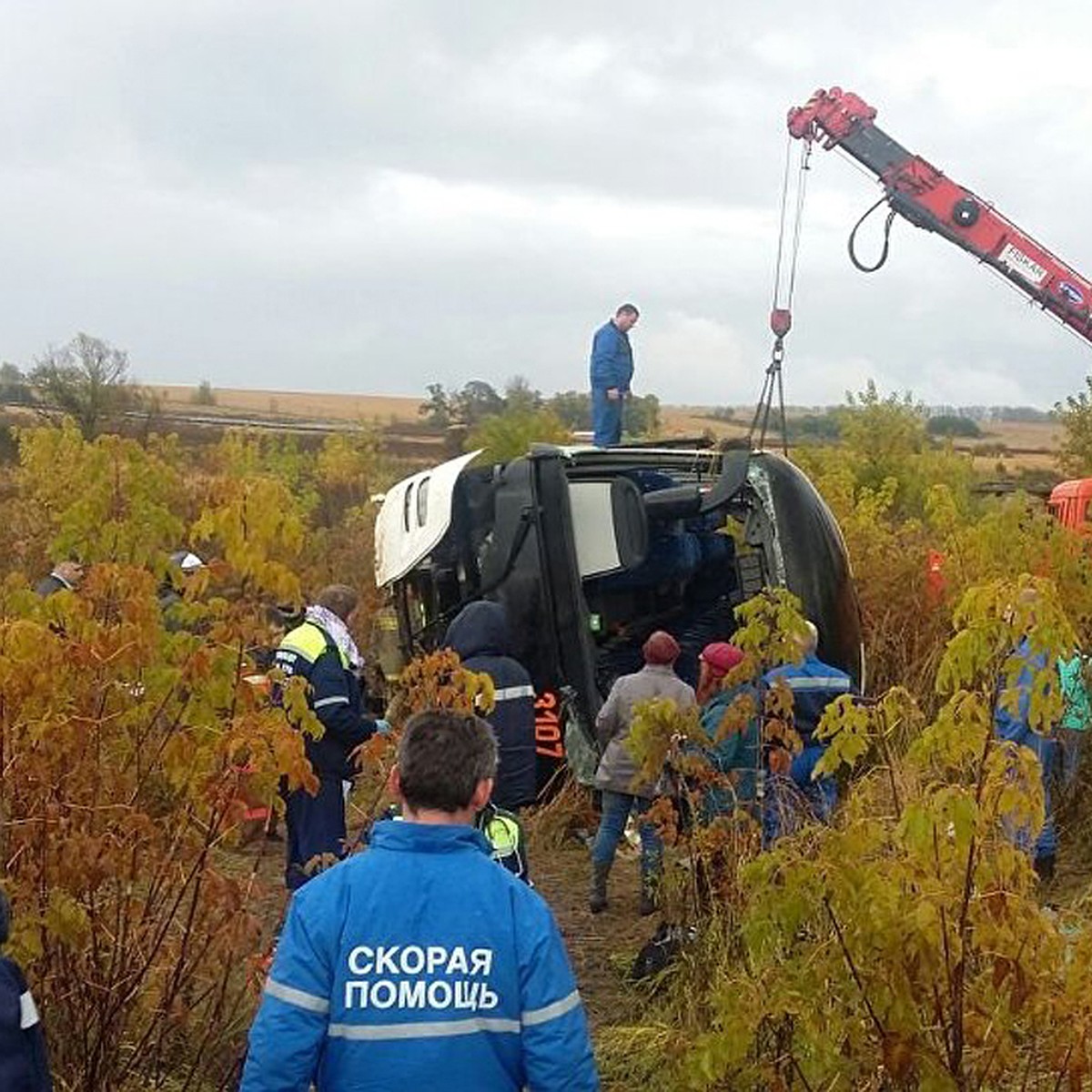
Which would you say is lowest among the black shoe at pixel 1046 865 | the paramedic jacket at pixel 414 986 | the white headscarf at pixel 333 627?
the black shoe at pixel 1046 865

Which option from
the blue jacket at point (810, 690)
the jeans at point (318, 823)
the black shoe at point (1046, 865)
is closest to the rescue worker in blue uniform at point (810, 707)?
the blue jacket at point (810, 690)

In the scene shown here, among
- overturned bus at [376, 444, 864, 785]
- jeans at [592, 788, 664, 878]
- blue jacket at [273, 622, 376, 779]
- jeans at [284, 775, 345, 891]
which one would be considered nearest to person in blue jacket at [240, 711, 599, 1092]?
blue jacket at [273, 622, 376, 779]

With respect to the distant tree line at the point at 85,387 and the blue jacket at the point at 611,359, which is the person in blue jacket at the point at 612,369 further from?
the distant tree line at the point at 85,387

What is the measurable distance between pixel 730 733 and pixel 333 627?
69.4 inches

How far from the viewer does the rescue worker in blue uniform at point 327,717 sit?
5.80m

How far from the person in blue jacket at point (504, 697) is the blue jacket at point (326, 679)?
1.76ft

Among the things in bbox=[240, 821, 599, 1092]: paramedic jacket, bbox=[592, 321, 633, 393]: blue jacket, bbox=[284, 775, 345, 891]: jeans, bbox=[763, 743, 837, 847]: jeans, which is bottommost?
bbox=[284, 775, 345, 891]: jeans

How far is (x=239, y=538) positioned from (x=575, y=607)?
378cm

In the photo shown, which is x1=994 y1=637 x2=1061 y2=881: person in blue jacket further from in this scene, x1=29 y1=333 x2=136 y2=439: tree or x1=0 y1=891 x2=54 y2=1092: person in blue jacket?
x1=29 y1=333 x2=136 y2=439: tree

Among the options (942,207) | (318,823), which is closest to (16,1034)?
(318,823)

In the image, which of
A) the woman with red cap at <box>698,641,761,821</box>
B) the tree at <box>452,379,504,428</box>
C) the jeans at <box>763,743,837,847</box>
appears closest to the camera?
the jeans at <box>763,743,837,847</box>

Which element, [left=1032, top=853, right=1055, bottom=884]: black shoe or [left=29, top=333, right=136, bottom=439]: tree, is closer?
[left=1032, top=853, right=1055, bottom=884]: black shoe

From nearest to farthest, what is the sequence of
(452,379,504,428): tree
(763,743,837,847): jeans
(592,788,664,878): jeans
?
(763,743,837,847): jeans
(592,788,664,878): jeans
(452,379,504,428): tree

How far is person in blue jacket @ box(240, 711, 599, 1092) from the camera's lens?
8.44 ft
